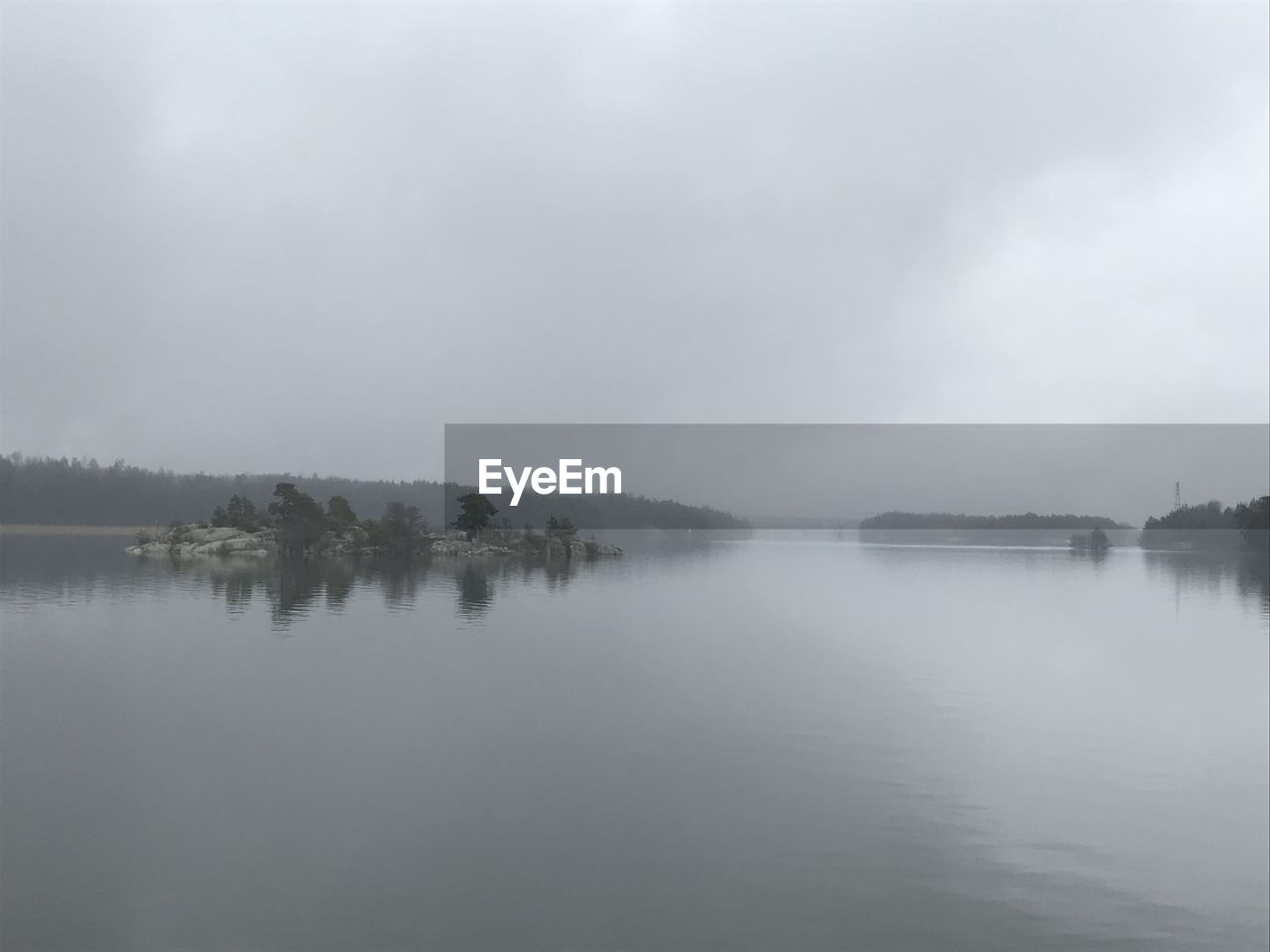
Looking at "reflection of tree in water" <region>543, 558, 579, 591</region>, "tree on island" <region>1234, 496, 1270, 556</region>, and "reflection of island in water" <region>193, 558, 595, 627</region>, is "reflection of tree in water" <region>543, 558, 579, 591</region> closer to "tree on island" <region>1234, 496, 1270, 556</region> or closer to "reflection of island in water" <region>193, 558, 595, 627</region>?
"reflection of island in water" <region>193, 558, 595, 627</region>

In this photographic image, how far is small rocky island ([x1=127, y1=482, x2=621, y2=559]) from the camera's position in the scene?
222ft

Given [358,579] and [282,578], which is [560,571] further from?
[282,578]

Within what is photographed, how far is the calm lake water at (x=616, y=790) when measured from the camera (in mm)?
8508

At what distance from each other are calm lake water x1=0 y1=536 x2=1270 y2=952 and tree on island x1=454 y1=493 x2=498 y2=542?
4588 centimetres

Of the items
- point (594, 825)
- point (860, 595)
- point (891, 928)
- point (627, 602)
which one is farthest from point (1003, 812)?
point (860, 595)

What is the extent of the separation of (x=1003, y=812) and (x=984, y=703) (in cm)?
765

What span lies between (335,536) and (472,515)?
1179 cm

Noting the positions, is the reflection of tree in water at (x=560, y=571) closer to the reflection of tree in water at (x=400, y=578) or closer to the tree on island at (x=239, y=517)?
the reflection of tree in water at (x=400, y=578)

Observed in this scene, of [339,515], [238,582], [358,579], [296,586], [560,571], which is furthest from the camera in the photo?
[339,515]

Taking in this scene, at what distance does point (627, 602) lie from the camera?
3859cm

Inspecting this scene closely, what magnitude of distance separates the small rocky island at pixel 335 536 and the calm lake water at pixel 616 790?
3956cm

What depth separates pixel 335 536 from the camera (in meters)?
69.6

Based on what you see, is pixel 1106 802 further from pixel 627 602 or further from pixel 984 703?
pixel 627 602

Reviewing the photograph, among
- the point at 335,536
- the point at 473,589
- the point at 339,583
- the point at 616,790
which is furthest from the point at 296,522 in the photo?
the point at 616,790
